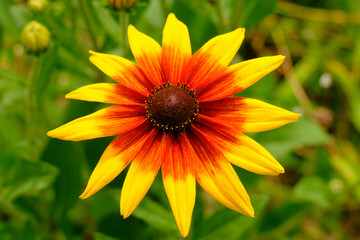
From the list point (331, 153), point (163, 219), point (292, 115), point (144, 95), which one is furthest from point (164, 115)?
point (331, 153)

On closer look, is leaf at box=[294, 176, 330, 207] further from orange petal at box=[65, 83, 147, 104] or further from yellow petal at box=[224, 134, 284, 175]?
orange petal at box=[65, 83, 147, 104]

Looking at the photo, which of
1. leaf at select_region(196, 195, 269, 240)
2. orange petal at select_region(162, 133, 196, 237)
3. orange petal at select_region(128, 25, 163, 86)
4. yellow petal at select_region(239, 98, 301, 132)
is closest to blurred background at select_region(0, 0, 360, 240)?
leaf at select_region(196, 195, 269, 240)

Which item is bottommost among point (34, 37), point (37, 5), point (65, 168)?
point (65, 168)

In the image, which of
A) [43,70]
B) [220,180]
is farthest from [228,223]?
[43,70]

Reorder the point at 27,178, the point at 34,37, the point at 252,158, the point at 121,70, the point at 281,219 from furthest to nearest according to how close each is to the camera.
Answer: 1. the point at 281,219
2. the point at 27,178
3. the point at 34,37
4. the point at 121,70
5. the point at 252,158

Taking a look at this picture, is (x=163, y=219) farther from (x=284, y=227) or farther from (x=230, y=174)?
(x=284, y=227)

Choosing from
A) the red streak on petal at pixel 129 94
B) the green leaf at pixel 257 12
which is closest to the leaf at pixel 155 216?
the red streak on petal at pixel 129 94

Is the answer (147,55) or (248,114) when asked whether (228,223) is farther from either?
(147,55)
